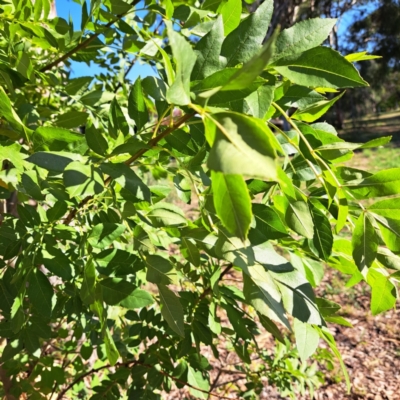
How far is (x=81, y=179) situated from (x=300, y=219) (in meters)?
0.32

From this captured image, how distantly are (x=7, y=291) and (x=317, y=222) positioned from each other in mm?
653

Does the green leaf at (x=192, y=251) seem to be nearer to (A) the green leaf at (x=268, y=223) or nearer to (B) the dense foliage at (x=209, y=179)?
(B) the dense foliage at (x=209, y=179)

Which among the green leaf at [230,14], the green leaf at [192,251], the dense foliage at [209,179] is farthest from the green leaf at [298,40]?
the green leaf at [192,251]

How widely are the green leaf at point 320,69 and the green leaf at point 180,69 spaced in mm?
137

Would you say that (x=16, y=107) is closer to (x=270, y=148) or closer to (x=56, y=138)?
(x=56, y=138)

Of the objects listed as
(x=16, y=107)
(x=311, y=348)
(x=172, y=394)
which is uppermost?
(x=16, y=107)

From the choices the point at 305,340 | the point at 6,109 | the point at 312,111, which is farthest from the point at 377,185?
the point at 6,109

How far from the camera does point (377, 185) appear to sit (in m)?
0.57

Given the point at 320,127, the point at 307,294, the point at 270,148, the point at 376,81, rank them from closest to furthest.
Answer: the point at 270,148, the point at 307,294, the point at 320,127, the point at 376,81

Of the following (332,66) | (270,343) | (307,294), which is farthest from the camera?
(270,343)

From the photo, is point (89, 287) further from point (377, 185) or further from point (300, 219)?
point (377, 185)

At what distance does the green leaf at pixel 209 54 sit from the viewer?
1.49 feet

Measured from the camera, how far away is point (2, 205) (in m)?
1.45

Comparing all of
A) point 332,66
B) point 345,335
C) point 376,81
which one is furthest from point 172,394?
point 376,81
